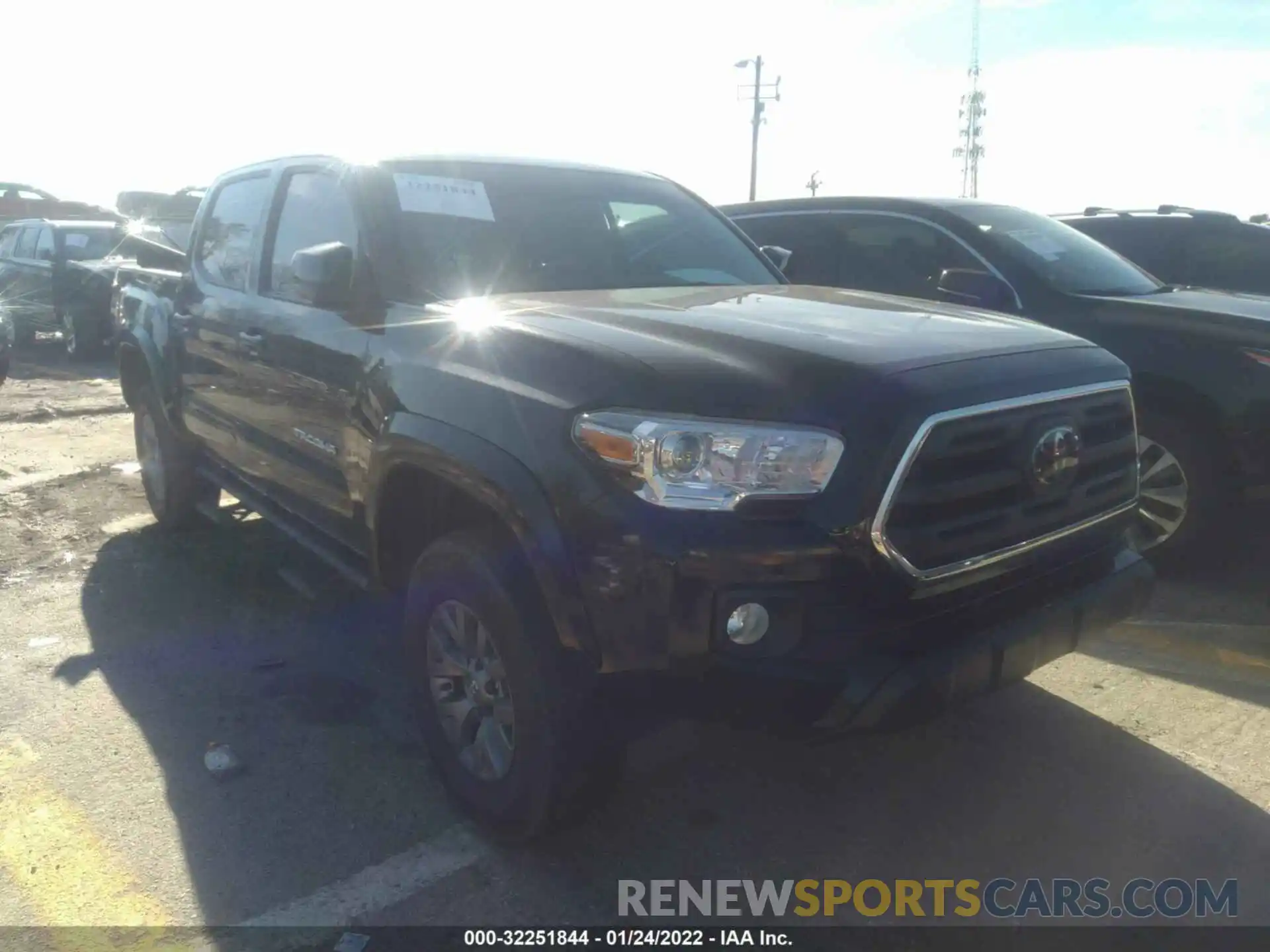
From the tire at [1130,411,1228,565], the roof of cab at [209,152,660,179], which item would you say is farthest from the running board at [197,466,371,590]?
the tire at [1130,411,1228,565]

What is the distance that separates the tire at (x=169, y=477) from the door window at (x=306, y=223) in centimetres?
174

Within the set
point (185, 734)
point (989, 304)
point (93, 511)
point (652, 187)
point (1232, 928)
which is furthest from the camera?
point (93, 511)

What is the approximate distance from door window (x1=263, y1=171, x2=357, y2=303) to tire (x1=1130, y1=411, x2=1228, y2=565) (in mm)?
3492

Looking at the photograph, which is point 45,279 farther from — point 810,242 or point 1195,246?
point 1195,246

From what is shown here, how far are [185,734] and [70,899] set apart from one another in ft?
2.95

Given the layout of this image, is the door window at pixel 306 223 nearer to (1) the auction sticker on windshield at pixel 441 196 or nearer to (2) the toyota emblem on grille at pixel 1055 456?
(1) the auction sticker on windshield at pixel 441 196

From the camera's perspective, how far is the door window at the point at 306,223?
12.1 ft

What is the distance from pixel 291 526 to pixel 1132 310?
3.94m

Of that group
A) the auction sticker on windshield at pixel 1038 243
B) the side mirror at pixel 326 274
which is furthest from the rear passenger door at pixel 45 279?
the auction sticker on windshield at pixel 1038 243

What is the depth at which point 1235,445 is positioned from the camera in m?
4.58

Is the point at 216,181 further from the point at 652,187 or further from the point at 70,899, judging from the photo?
the point at 70,899

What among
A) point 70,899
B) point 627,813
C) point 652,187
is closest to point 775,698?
point 627,813

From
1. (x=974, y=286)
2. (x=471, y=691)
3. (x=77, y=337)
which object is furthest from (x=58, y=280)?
(x=471, y=691)

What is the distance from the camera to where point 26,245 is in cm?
1398
